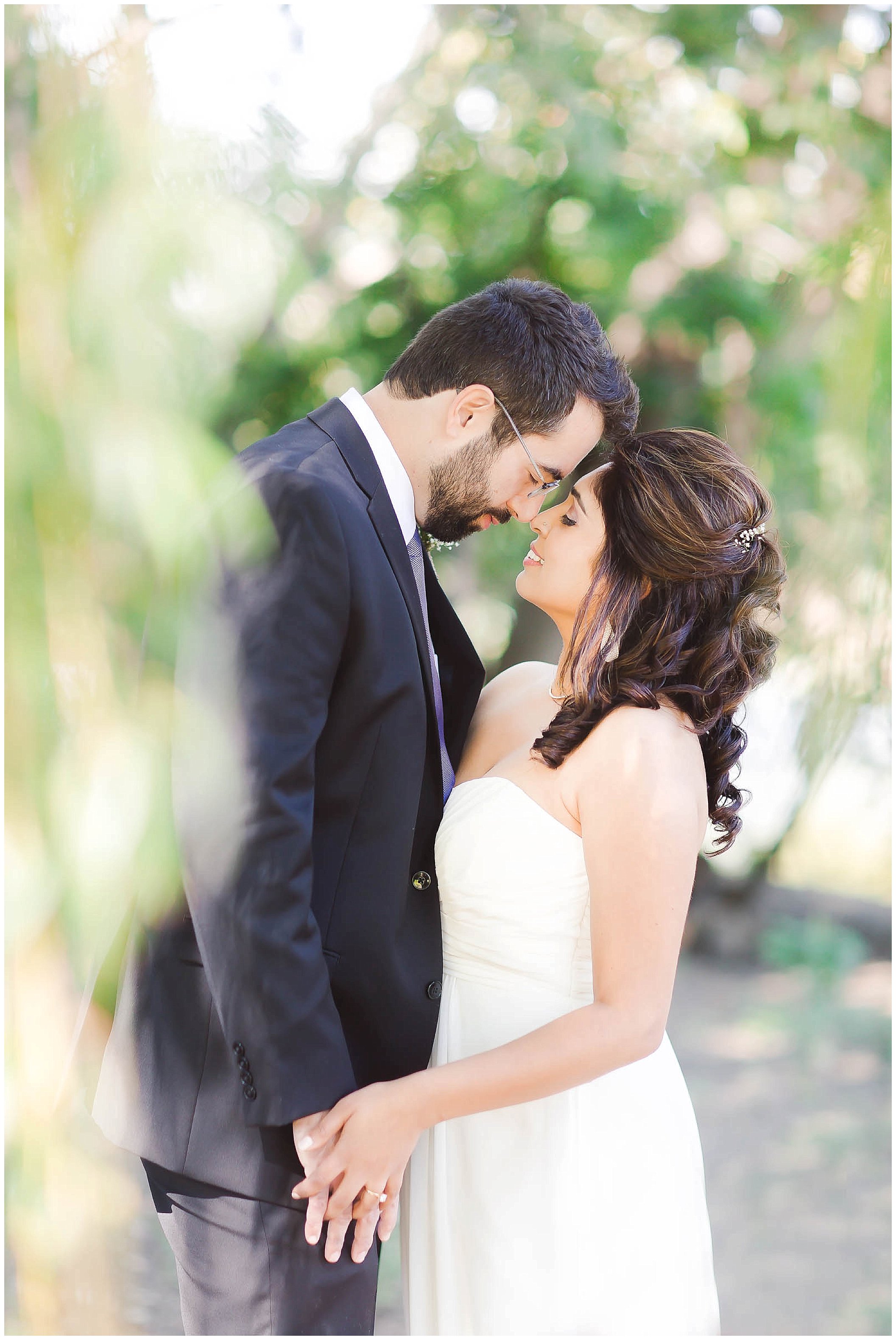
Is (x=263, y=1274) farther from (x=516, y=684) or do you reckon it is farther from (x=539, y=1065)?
(x=516, y=684)

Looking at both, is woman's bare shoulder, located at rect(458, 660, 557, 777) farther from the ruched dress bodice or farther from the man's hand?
the man's hand

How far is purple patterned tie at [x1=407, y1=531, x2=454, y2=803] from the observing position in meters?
1.87

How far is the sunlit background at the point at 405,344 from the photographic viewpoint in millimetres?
1423

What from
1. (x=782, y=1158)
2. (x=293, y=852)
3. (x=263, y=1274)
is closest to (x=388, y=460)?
(x=293, y=852)

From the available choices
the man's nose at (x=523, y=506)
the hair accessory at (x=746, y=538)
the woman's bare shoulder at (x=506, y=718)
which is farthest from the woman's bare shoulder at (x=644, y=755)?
the man's nose at (x=523, y=506)

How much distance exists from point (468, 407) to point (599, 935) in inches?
40.0

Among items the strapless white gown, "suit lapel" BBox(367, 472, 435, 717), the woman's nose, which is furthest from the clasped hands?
Result: the woman's nose

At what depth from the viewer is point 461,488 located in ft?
6.89

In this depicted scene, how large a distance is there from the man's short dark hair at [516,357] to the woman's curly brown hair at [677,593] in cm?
17

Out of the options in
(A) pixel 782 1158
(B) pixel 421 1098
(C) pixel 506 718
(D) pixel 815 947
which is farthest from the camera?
(D) pixel 815 947

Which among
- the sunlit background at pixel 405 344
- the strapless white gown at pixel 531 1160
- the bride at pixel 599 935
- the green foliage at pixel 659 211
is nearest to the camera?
the sunlit background at pixel 405 344

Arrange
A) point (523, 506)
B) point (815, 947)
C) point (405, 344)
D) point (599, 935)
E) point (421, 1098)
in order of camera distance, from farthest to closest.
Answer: point (815, 947), point (405, 344), point (523, 506), point (599, 935), point (421, 1098)

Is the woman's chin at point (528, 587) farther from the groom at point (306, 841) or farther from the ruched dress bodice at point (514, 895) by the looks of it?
the ruched dress bodice at point (514, 895)

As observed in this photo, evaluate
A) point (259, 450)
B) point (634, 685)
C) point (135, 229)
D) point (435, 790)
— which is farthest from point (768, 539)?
point (135, 229)
